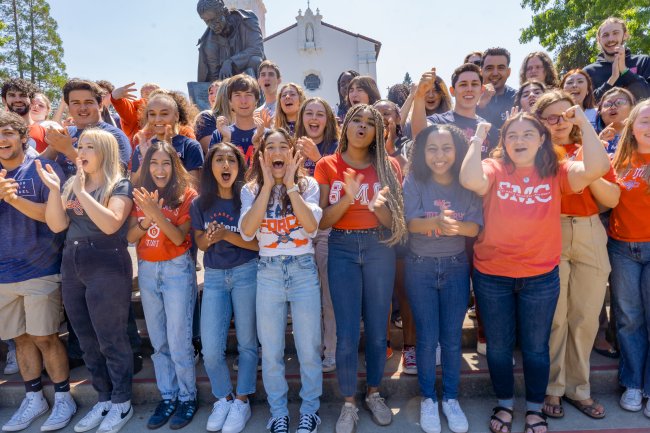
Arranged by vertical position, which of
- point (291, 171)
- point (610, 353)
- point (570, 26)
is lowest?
point (610, 353)

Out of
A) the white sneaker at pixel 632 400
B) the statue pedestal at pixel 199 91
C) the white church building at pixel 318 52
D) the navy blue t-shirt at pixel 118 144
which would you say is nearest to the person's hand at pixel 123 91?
the navy blue t-shirt at pixel 118 144

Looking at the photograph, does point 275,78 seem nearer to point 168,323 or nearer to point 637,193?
point 168,323

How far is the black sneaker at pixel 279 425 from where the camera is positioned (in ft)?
9.14

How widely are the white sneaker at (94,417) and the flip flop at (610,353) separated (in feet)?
13.2

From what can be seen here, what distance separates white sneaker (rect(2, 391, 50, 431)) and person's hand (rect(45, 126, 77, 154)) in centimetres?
197

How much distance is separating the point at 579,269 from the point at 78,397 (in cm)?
402

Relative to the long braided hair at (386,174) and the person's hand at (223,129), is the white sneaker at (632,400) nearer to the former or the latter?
the long braided hair at (386,174)

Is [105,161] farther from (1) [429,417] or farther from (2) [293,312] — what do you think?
(1) [429,417]

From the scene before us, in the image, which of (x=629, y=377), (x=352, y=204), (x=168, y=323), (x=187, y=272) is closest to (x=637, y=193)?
(x=629, y=377)

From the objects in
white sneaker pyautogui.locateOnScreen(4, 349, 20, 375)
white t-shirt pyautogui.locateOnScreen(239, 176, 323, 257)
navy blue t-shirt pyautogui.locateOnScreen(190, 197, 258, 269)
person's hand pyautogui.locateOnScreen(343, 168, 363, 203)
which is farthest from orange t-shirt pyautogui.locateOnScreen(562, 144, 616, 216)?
white sneaker pyautogui.locateOnScreen(4, 349, 20, 375)

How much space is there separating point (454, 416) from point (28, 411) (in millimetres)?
3222

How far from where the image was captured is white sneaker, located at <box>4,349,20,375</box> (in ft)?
11.9

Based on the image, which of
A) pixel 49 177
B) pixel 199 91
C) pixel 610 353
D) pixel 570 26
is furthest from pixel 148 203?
pixel 570 26

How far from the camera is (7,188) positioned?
2.87 metres
